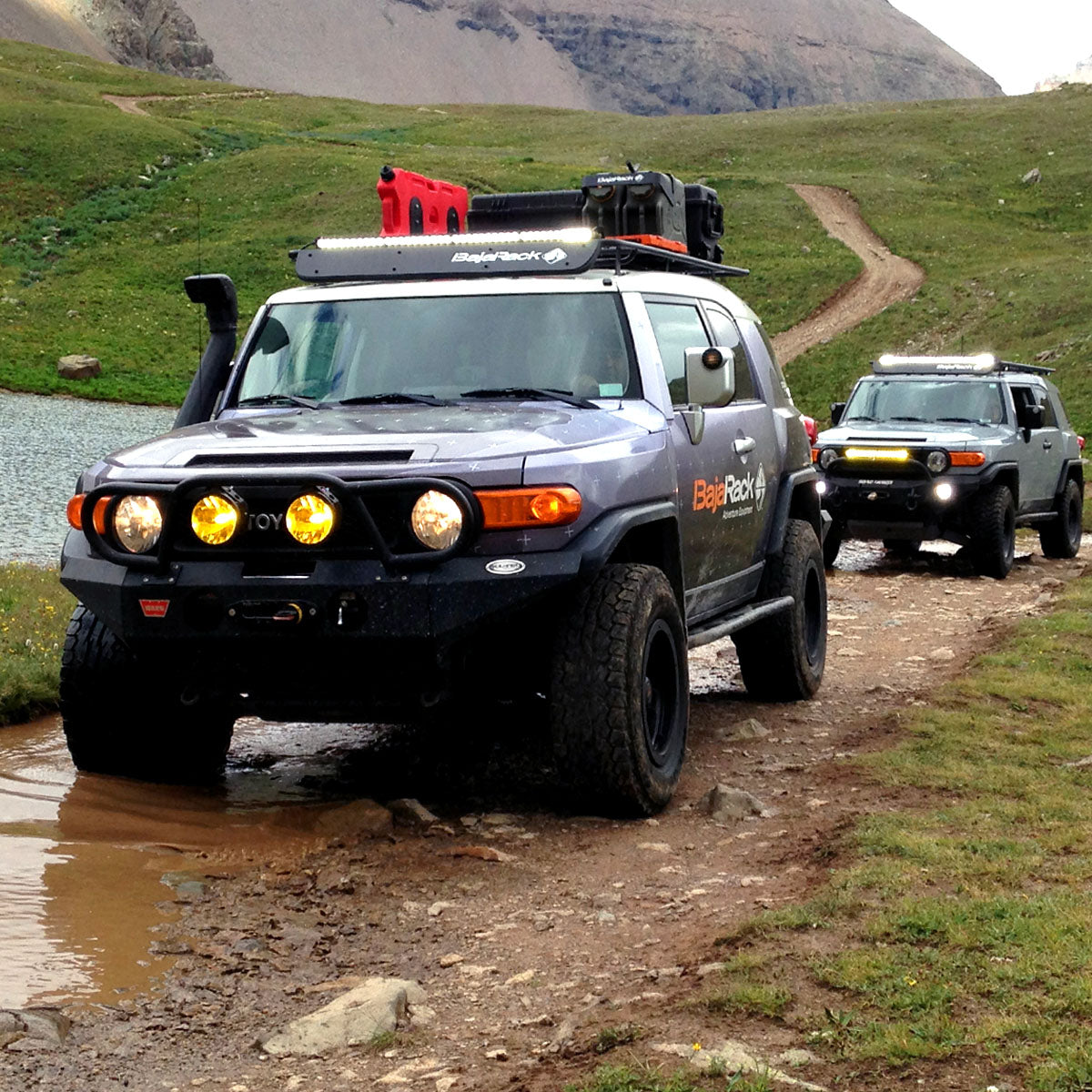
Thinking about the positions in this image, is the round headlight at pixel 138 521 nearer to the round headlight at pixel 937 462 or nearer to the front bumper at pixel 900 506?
the front bumper at pixel 900 506

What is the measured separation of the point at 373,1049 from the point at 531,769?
10.0 ft

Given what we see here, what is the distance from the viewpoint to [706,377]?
23.1 feet

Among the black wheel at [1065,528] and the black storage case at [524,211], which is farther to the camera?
the black wheel at [1065,528]

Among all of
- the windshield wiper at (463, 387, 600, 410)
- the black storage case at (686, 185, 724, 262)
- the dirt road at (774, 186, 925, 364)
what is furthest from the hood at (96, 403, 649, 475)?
the dirt road at (774, 186, 925, 364)

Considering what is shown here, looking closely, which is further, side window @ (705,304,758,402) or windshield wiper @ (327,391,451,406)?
side window @ (705,304,758,402)

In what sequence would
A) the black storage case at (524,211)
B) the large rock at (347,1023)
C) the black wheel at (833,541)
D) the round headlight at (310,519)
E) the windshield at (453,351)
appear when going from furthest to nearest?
the black wheel at (833,541)
the black storage case at (524,211)
the windshield at (453,351)
the round headlight at (310,519)
the large rock at (347,1023)

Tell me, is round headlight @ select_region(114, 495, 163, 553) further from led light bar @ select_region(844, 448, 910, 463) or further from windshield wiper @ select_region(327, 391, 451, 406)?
led light bar @ select_region(844, 448, 910, 463)

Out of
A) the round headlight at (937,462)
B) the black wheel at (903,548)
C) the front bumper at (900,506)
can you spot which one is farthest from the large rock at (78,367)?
the round headlight at (937,462)

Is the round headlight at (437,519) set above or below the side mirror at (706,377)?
below

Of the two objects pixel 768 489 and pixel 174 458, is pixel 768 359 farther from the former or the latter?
pixel 174 458

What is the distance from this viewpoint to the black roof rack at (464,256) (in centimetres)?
718

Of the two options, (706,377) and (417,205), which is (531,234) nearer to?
(706,377)

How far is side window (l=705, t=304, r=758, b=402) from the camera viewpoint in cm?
814

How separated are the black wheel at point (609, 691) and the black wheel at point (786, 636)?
2.39 m
